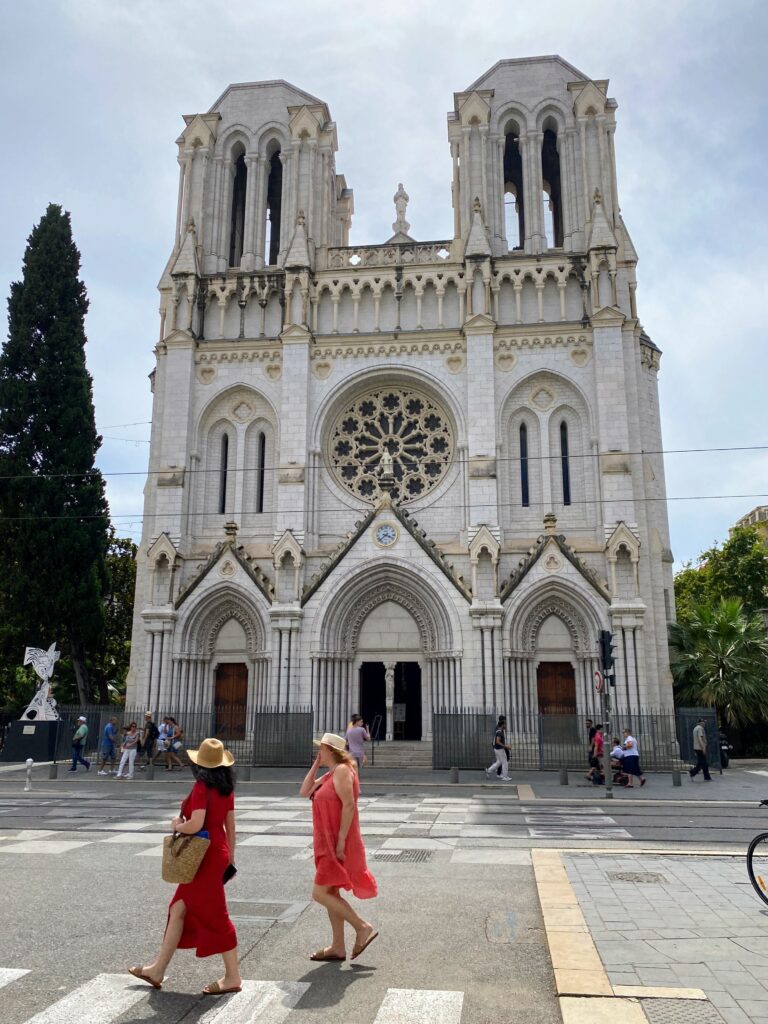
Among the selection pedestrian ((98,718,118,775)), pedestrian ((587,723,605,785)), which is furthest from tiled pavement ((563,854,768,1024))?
pedestrian ((98,718,118,775))

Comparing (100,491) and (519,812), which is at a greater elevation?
(100,491)

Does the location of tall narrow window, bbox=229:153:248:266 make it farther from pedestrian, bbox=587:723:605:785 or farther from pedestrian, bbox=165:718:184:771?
pedestrian, bbox=587:723:605:785

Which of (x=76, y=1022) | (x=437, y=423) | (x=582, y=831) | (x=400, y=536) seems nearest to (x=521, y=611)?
(x=400, y=536)

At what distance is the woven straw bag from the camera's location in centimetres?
514

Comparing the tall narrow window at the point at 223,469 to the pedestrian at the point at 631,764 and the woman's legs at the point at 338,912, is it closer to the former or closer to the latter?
the pedestrian at the point at 631,764

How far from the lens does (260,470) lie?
31.4 metres

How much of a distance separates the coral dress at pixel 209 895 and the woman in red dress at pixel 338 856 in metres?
0.64

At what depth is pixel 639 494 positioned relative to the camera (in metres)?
28.6

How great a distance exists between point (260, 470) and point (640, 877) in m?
24.7

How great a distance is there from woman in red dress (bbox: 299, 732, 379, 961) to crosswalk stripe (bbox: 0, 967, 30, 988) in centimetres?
192

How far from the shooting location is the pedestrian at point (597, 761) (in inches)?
795

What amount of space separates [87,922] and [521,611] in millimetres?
21939

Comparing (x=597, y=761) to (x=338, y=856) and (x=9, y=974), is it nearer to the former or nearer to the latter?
(x=338, y=856)

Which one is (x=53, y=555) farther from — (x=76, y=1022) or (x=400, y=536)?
(x=76, y=1022)
